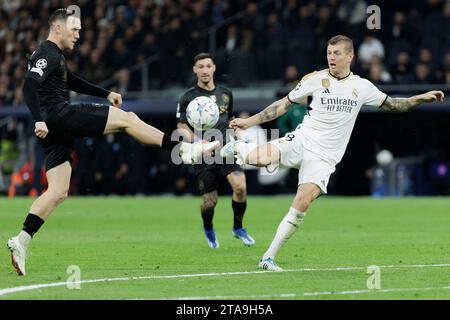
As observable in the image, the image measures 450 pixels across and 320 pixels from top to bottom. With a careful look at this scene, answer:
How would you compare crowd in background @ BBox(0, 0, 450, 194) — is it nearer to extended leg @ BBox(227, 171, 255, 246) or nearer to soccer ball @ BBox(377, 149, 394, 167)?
soccer ball @ BBox(377, 149, 394, 167)

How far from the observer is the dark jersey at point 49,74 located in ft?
36.6

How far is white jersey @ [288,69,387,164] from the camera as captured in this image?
11.8 metres

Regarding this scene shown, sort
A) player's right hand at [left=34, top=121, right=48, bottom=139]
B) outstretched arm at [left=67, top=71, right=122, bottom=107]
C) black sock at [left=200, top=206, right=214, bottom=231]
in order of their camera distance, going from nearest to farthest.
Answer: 1. player's right hand at [left=34, top=121, right=48, bottom=139]
2. outstretched arm at [left=67, top=71, right=122, bottom=107]
3. black sock at [left=200, top=206, right=214, bottom=231]

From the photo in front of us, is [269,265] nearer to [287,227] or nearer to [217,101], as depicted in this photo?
[287,227]

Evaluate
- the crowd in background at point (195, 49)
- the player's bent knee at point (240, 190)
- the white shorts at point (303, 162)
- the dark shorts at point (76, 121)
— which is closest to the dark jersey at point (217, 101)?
the player's bent knee at point (240, 190)

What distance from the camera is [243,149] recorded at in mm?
11906

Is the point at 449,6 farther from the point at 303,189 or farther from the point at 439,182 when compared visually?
the point at 303,189

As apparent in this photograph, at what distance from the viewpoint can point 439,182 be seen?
2850 cm

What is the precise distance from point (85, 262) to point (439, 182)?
17.0m

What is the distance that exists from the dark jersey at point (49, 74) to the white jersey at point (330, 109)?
7.84ft

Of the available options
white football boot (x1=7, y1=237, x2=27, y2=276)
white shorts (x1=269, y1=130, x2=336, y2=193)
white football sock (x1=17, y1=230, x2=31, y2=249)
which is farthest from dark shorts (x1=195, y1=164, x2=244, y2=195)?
white football boot (x1=7, y1=237, x2=27, y2=276)

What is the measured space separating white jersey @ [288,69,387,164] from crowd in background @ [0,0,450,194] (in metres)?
14.8

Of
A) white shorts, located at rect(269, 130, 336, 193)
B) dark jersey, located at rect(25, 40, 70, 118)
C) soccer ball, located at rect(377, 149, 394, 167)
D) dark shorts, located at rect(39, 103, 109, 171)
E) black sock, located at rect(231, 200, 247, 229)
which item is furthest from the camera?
soccer ball, located at rect(377, 149, 394, 167)

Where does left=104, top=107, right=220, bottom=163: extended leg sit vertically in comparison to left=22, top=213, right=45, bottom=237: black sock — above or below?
above
